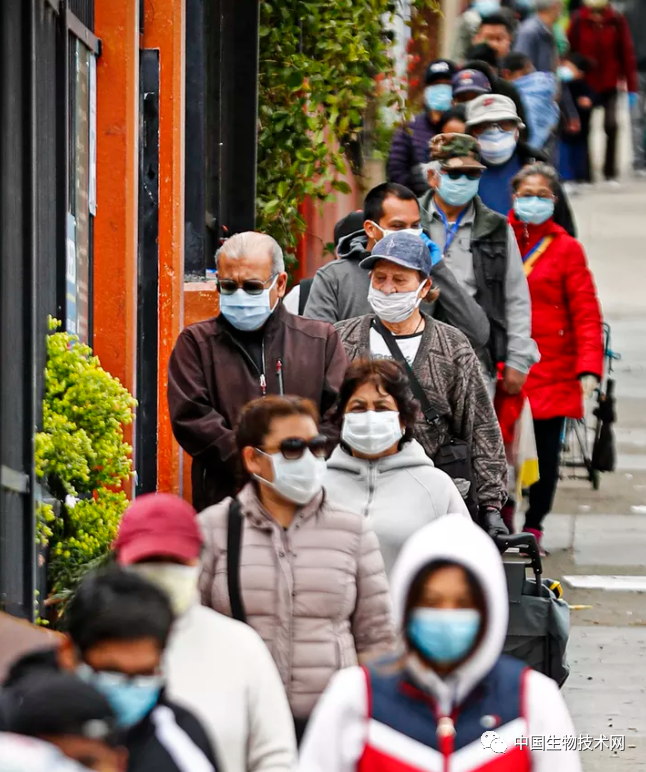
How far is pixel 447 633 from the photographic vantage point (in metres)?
3.67

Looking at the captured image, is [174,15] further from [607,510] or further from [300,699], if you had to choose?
[300,699]

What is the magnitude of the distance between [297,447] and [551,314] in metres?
5.06

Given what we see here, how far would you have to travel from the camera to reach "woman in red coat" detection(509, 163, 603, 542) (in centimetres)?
1002

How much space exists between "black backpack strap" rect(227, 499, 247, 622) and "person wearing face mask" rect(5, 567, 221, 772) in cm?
141

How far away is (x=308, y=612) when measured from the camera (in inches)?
201

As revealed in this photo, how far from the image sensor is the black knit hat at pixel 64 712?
10.2 feet

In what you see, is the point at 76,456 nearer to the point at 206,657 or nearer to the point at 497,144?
the point at 206,657

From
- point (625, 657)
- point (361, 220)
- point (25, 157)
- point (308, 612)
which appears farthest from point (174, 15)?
point (308, 612)

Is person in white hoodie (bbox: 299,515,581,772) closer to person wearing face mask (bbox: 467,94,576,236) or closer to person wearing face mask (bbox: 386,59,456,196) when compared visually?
person wearing face mask (bbox: 467,94,576,236)

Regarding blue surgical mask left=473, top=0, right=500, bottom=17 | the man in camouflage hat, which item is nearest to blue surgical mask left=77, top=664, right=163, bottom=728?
the man in camouflage hat

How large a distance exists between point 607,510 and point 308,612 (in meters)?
7.16

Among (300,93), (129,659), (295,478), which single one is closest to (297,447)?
(295,478)

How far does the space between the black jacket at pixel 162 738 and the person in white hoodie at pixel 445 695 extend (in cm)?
23

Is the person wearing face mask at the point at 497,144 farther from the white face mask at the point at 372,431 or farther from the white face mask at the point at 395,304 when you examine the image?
the white face mask at the point at 372,431
